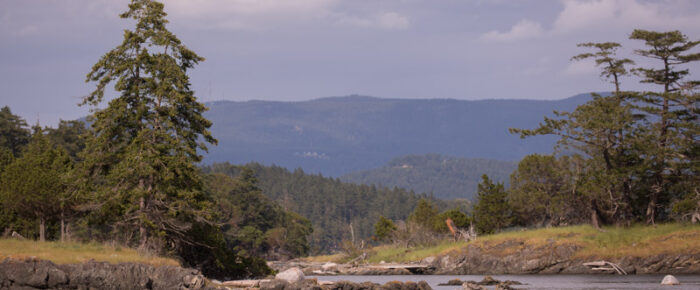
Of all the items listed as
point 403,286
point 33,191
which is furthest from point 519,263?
point 33,191

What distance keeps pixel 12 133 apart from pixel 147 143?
55.6 metres

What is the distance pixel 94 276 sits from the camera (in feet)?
104

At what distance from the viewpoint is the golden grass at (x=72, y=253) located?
32.1m

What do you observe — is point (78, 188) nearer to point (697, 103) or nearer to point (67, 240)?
point (67, 240)

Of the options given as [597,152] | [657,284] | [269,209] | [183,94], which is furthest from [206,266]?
[269,209]

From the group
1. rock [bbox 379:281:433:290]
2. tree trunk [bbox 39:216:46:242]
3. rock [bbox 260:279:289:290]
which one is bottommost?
rock [bbox 379:281:433:290]

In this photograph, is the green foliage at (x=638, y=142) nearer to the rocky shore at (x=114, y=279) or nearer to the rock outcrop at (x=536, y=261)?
the rock outcrop at (x=536, y=261)

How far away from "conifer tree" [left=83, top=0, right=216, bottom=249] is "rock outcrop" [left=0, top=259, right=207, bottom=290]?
158 inches

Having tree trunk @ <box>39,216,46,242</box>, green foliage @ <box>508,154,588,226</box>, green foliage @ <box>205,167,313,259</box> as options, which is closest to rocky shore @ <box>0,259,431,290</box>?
tree trunk @ <box>39,216,46,242</box>

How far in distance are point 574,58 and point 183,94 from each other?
112 ft

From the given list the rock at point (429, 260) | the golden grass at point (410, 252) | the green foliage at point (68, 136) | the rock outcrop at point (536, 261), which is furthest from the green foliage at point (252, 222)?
the rock outcrop at point (536, 261)

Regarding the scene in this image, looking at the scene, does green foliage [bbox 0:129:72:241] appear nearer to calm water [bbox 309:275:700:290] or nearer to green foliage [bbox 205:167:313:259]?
calm water [bbox 309:275:700:290]

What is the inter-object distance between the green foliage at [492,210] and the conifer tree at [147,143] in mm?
39255

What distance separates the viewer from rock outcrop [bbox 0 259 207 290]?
98.2 feet
